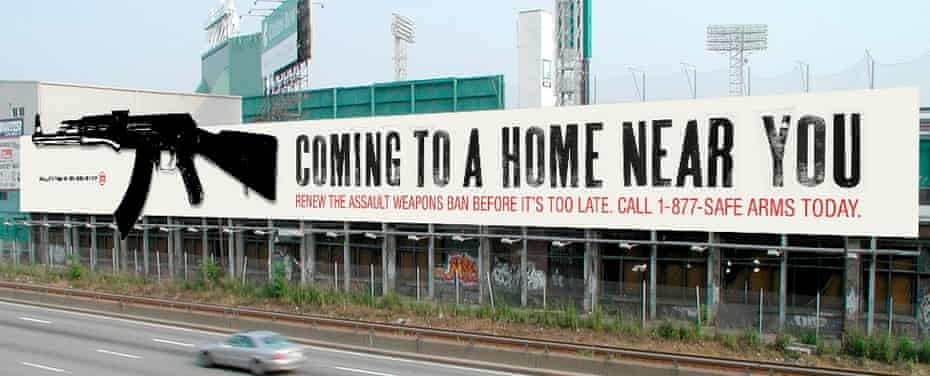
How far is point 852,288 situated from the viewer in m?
29.4

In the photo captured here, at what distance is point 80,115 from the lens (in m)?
54.0

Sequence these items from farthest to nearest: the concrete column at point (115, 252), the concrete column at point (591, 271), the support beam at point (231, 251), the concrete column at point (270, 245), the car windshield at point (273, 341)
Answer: the concrete column at point (115, 252) → the support beam at point (231, 251) → the concrete column at point (270, 245) → the concrete column at point (591, 271) → the car windshield at point (273, 341)

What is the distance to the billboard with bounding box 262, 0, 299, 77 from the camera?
65000 mm

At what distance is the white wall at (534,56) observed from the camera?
165 ft

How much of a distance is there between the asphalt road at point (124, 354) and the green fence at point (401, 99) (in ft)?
81.7

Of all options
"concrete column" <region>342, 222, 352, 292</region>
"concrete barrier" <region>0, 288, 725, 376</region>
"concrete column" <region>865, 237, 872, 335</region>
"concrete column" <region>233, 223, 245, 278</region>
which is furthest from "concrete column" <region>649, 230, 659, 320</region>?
"concrete column" <region>233, 223, 245, 278</region>

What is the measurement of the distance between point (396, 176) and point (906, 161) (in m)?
20.0

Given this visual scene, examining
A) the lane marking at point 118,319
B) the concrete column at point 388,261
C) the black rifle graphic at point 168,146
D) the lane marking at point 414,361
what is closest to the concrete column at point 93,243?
the black rifle graphic at point 168,146

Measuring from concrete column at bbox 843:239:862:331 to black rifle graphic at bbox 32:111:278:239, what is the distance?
84.0 feet

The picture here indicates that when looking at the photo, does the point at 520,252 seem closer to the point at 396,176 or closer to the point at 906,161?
the point at 396,176

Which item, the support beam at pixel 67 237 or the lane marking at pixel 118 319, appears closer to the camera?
the lane marking at pixel 118 319

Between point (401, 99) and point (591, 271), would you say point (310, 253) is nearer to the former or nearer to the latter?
point (591, 271)

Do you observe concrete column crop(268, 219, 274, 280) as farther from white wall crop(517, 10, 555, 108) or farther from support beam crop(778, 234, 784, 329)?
support beam crop(778, 234, 784, 329)

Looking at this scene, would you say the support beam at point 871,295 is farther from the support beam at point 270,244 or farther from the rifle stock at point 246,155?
the support beam at point 270,244
